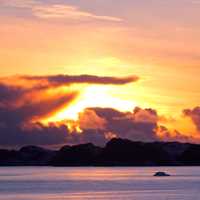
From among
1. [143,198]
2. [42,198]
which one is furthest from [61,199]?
[143,198]

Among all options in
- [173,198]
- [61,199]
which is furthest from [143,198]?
[61,199]

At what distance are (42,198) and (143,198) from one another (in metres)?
18.3

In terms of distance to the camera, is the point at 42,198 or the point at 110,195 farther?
the point at 110,195

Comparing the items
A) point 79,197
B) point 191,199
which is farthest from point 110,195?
point 191,199

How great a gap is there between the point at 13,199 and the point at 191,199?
31.5 meters

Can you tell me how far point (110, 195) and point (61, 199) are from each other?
15.7 metres

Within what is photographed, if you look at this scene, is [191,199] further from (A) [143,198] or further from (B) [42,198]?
(B) [42,198]

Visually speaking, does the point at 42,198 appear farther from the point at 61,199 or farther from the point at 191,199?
the point at 191,199

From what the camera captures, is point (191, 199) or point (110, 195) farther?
point (110, 195)

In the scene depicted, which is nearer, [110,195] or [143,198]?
[143,198]

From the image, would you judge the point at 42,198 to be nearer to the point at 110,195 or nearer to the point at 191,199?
the point at 110,195

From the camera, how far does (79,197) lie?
145000 millimetres

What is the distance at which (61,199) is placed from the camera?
138750 mm

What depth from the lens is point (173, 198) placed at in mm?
140750
